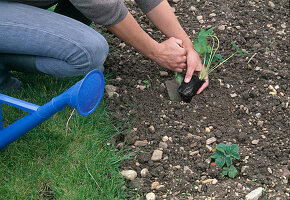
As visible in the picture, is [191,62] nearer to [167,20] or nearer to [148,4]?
[167,20]

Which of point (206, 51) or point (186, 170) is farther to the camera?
point (206, 51)

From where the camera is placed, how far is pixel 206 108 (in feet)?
7.06

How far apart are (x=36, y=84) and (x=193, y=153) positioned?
97 cm

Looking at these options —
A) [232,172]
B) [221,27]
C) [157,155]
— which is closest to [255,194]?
[232,172]

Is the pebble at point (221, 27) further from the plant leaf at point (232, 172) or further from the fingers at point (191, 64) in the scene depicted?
the plant leaf at point (232, 172)

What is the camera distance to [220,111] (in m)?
2.14

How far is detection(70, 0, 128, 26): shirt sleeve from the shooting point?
1.70 meters

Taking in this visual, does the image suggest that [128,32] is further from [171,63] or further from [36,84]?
[36,84]

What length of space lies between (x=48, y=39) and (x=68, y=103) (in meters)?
0.47

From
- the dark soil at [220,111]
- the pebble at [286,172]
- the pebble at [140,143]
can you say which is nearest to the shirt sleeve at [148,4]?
the dark soil at [220,111]

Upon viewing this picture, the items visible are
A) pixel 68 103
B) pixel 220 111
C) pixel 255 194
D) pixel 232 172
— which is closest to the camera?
pixel 68 103

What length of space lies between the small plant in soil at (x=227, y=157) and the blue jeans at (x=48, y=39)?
75 centimetres

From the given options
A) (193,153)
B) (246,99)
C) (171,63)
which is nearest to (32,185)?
(193,153)

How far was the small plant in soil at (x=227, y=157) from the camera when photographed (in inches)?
70.1
